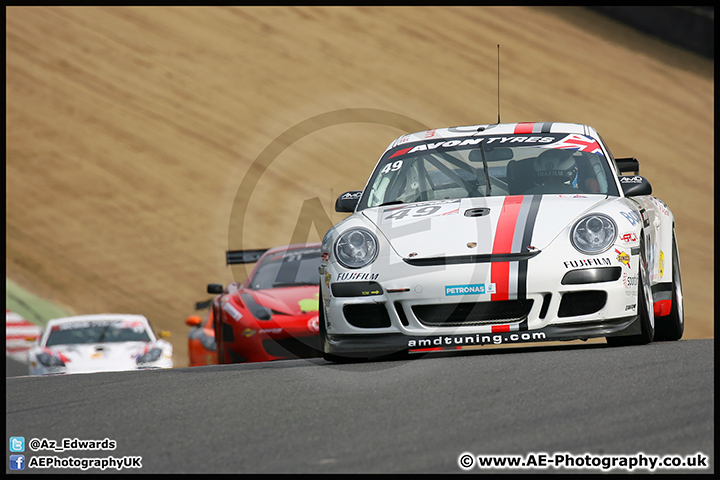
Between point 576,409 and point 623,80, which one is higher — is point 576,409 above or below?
below

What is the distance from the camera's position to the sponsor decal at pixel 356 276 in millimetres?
5715

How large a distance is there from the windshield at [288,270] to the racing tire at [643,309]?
3859 millimetres

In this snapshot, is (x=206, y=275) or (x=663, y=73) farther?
(x=663, y=73)

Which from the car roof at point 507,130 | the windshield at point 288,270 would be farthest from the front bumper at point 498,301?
the windshield at point 288,270

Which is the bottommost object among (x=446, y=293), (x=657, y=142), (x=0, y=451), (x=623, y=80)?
(x=0, y=451)

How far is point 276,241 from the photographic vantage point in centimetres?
2227

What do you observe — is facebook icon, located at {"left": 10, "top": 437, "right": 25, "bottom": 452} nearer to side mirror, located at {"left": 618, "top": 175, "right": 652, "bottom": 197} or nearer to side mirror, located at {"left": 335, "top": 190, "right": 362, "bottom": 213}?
side mirror, located at {"left": 335, "top": 190, "right": 362, "bottom": 213}

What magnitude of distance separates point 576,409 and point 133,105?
2515 centimetres

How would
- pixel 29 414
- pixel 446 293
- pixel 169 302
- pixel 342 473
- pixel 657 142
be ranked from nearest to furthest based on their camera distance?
pixel 342 473 < pixel 29 414 < pixel 446 293 < pixel 169 302 < pixel 657 142

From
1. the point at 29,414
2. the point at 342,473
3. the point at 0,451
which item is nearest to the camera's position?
the point at 342,473

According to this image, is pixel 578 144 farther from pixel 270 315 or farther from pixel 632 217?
pixel 270 315

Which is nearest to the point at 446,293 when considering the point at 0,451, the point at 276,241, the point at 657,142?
the point at 0,451

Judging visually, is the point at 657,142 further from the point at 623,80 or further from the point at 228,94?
the point at 228,94

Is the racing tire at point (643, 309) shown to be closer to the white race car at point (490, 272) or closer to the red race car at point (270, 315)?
the white race car at point (490, 272)
